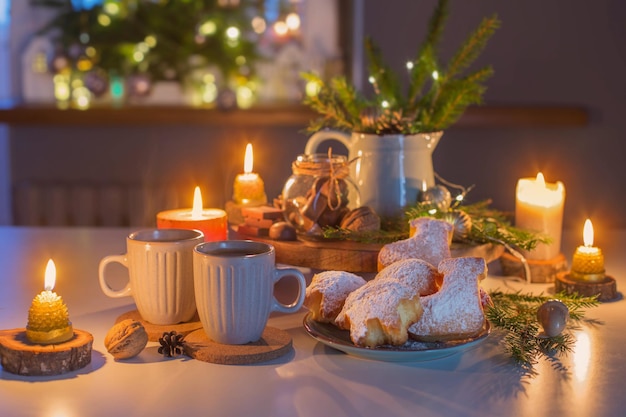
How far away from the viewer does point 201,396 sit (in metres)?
0.86

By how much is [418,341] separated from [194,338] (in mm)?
259

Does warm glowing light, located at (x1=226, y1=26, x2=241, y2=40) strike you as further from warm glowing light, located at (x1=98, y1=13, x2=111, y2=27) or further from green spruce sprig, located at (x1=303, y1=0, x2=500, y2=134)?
green spruce sprig, located at (x1=303, y1=0, x2=500, y2=134)

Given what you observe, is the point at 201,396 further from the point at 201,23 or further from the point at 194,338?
the point at 201,23

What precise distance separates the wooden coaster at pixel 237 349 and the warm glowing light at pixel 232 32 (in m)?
2.48

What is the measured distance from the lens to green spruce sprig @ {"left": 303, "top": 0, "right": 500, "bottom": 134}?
4.53 ft

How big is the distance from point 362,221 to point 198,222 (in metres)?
0.24

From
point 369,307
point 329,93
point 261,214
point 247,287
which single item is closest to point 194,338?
point 247,287

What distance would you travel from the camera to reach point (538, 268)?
1.33 m

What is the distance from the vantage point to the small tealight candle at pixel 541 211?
136 cm

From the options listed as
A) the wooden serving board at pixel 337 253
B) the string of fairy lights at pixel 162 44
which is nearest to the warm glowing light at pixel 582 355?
the wooden serving board at pixel 337 253

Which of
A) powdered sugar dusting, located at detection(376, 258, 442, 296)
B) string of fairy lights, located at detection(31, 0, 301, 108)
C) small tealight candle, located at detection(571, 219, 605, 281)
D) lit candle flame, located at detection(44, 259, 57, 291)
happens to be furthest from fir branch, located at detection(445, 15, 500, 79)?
string of fairy lights, located at detection(31, 0, 301, 108)

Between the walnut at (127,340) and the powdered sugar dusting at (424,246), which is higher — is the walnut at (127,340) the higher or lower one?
the lower one

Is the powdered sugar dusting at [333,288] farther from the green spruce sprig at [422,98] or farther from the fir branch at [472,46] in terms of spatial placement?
the fir branch at [472,46]

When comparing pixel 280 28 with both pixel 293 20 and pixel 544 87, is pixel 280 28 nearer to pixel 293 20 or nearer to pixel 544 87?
pixel 293 20
